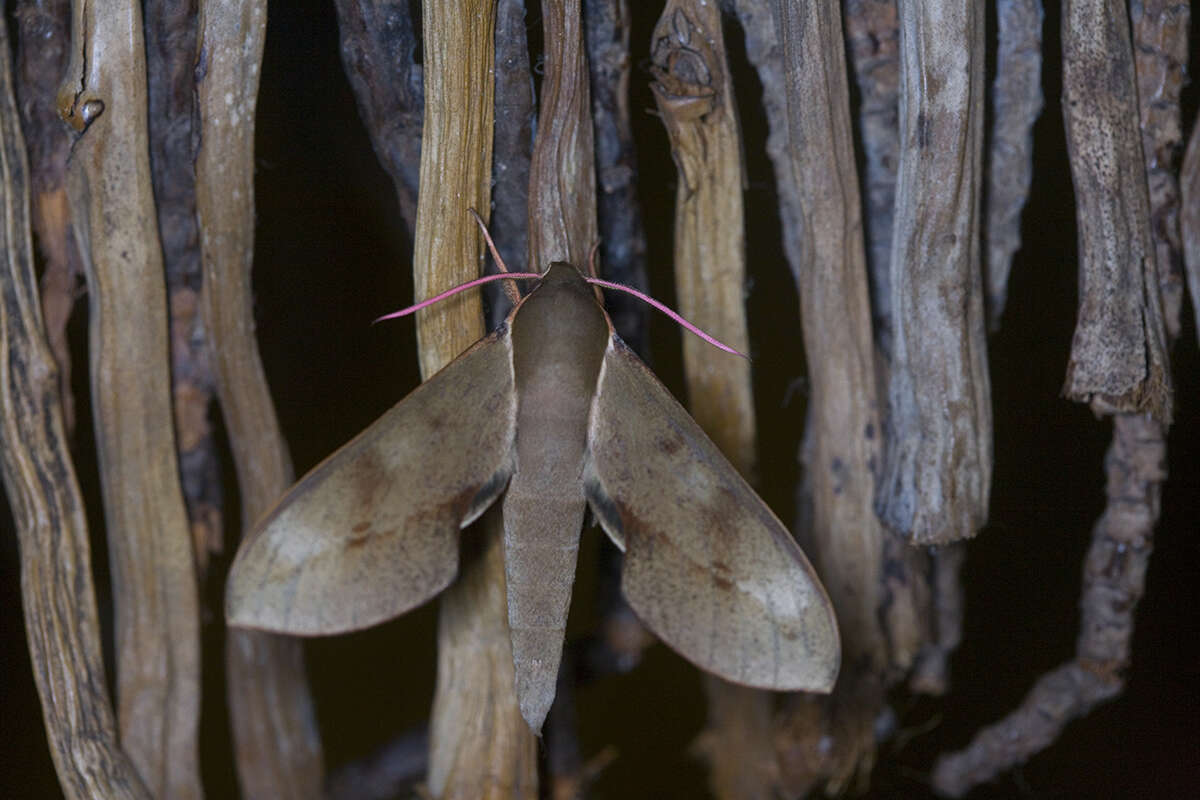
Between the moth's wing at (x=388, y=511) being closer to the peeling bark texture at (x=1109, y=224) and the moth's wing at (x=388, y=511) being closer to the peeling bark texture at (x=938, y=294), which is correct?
the peeling bark texture at (x=938, y=294)

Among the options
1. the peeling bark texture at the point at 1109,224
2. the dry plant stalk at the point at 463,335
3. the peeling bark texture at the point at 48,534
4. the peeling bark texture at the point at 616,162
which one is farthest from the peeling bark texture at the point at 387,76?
the peeling bark texture at the point at 1109,224

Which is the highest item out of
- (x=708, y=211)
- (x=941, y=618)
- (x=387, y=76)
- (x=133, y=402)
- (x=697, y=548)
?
(x=387, y=76)

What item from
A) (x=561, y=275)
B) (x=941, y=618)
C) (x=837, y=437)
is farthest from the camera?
(x=941, y=618)

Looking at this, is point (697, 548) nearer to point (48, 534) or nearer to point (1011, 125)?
point (1011, 125)

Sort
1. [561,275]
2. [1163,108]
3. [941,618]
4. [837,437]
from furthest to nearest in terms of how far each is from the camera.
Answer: [941,618]
[837,437]
[1163,108]
[561,275]

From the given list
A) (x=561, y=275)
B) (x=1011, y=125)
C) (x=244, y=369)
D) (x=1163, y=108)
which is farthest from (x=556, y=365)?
(x=1163, y=108)

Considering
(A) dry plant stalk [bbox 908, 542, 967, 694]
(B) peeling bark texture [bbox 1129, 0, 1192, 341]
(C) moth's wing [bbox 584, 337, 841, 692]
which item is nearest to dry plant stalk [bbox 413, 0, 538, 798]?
(C) moth's wing [bbox 584, 337, 841, 692]

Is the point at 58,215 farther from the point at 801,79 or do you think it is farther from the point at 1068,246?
the point at 1068,246
